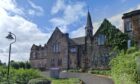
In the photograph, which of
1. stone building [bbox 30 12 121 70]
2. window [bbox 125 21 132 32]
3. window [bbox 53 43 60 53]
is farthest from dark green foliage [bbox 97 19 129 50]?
window [bbox 53 43 60 53]

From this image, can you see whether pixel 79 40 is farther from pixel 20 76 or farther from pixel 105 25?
pixel 20 76

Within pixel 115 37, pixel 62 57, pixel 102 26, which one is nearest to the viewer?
pixel 115 37

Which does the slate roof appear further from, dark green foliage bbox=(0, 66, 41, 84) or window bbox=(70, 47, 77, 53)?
dark green foliage bbox=(0, 66, 41, 84)

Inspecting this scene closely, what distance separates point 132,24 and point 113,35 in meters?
5.90

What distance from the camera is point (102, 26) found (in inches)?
2288

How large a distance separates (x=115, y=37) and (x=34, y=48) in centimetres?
3093

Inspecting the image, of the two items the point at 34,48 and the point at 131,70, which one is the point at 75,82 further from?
the point at 34,48

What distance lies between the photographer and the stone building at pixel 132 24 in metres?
49.3

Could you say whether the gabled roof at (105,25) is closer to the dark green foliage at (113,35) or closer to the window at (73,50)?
the dark green foliage at (113,35)

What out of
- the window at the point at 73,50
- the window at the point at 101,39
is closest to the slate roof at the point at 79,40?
the window at the point at 73,50

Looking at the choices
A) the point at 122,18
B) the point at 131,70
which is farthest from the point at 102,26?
the point at 131,70

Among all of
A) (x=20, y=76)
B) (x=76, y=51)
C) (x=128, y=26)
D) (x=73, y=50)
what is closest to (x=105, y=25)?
(x=128, y=26)

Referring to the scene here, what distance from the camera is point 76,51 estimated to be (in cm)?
6469

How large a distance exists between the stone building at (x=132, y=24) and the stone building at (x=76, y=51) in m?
4.86
